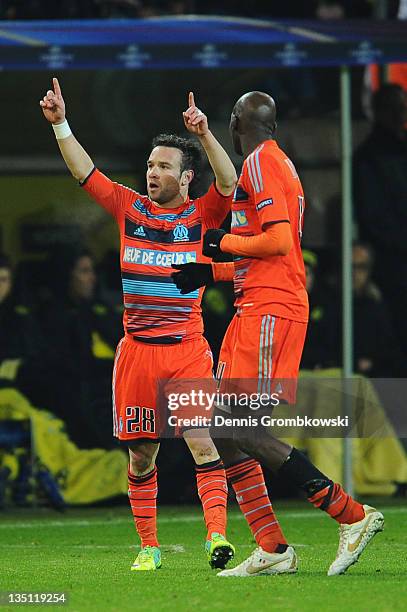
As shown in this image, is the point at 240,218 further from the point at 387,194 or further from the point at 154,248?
the point at 387,194

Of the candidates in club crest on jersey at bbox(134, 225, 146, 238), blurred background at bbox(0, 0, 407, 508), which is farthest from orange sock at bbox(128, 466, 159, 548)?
blurred background at bbox(0, 0, 407, 508)

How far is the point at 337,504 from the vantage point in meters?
6.56

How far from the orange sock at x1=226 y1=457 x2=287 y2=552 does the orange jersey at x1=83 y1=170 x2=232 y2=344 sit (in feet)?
3.50

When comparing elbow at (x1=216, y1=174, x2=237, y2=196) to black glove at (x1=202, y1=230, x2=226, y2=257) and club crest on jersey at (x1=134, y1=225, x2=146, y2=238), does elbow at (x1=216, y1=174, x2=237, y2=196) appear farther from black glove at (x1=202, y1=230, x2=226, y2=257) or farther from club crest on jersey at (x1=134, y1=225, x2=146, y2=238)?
black glove at (x1=202, y1=230, x2=226, y2=257)

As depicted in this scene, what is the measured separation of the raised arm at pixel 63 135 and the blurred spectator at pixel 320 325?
15.6 feet

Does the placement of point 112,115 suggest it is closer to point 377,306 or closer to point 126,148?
point 126,148

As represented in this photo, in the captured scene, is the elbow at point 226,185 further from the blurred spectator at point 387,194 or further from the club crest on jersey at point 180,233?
the blurred spectator at point 387,194

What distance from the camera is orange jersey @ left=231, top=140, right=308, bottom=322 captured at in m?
6.53

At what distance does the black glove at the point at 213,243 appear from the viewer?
6.70m

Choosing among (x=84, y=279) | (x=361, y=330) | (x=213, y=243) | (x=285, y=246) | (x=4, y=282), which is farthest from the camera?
(x=361, y=330)

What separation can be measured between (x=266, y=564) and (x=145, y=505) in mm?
1011

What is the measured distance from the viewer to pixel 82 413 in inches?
464

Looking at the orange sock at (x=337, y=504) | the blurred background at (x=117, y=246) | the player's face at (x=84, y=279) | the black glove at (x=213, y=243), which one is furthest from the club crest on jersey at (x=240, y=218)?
the player's face at (x=84, y=279)

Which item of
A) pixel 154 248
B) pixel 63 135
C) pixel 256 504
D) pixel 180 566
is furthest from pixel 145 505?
pixel 63 135
